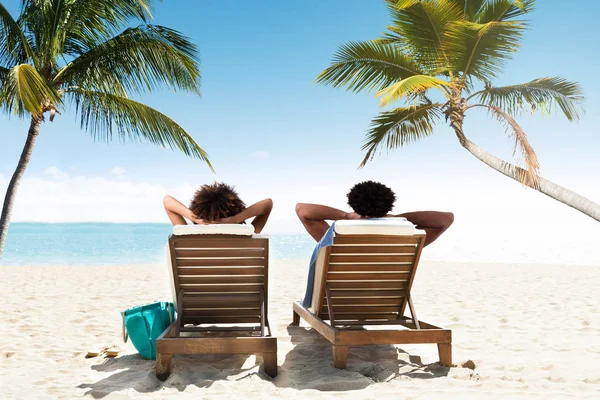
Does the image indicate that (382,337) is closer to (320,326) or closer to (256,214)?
(320,326)

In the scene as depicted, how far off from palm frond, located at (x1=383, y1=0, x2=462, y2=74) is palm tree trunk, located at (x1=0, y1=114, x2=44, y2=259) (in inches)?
215

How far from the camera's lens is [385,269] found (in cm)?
344

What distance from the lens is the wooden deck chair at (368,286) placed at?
3.17m

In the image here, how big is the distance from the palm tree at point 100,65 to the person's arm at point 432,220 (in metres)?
4.25

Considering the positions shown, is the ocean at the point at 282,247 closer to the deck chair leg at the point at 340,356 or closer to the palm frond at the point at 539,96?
the palm frond at the point at 539,96

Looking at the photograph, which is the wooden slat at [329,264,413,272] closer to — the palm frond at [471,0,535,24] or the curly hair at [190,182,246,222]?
the curly hair at [190,182,246,222]

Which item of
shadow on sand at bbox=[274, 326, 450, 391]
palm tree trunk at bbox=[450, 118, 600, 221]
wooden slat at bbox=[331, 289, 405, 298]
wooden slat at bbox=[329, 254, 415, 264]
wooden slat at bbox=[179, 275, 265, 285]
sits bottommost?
shadow on sand at bbox=[274, 326, 450, 391]

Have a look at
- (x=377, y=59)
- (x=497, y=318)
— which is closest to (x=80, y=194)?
(x=377, y=59)

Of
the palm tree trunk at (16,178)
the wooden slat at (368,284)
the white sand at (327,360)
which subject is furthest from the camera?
the palm tree trunk at (16,178)

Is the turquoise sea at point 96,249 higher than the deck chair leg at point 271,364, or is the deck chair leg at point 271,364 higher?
the deck chair leg at point 271,364

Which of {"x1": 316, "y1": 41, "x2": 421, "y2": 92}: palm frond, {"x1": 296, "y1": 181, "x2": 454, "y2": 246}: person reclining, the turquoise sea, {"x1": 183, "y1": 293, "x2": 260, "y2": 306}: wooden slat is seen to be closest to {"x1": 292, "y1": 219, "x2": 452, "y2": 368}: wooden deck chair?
{"x1": 296, "y1": 181, "x2": 454, "y2": 246}: person reclining

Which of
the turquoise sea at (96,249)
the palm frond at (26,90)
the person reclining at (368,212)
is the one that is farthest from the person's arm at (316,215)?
the turquoise sea at (96,249)

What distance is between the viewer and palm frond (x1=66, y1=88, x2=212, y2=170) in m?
7.12

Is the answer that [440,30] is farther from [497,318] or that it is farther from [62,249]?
[62,249]
